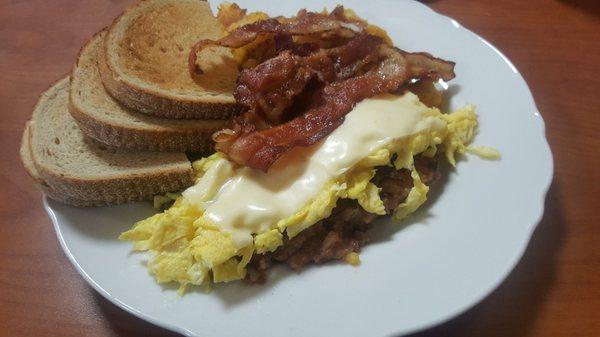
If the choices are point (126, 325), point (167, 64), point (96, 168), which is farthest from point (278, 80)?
point (126, 325)

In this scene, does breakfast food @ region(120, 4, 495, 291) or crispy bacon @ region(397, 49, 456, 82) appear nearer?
breakfast food @ region(120, 4, 495, 291)

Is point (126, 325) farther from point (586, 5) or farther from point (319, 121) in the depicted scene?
point (586, 5)

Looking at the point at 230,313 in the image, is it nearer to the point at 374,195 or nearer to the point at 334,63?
the point at 374,195

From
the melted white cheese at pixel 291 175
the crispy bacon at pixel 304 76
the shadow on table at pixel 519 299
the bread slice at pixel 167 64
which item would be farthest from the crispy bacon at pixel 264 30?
the shadow on table at pixel 519 299

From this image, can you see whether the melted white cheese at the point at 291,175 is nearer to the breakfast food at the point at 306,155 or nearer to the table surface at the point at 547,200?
the breakfast food at the point at 306,155

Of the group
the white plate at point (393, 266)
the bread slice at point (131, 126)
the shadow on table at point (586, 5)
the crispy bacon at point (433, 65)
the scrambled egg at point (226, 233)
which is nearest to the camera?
the white plate at point (393, 266)

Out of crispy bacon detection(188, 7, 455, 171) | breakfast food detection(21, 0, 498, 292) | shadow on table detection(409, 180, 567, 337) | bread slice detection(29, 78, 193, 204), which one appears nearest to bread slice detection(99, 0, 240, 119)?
breakfast food detection(21, 0, 498, 292)

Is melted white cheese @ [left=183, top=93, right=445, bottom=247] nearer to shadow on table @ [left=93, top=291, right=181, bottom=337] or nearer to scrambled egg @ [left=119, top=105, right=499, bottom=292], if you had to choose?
scrambled egg @ [left=119, top=105, right=499, bottom=292]
